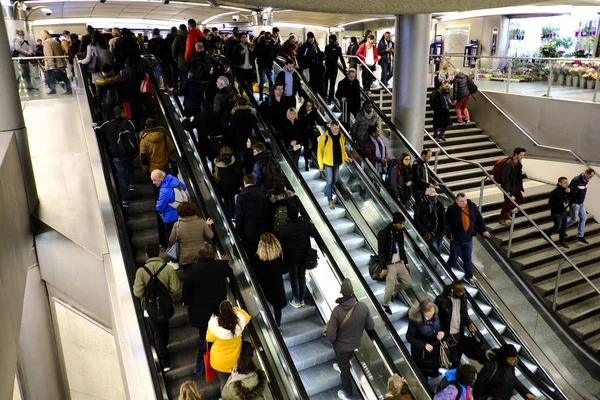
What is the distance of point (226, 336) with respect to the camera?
4926 mm

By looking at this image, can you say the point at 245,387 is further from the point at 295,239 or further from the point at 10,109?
the point at 10,109

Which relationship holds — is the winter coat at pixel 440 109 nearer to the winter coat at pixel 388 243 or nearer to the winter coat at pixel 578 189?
the winter coat at pixel 578 189

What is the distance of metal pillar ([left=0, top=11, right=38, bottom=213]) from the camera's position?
24.3 ft

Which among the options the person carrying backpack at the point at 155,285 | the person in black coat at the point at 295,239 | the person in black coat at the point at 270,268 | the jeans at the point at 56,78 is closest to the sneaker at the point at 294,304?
the person in black coat at the point at 295,239

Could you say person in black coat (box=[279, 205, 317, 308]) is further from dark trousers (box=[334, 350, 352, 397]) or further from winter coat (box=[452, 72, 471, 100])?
winter coat (box=[452, 72, 471, 100])

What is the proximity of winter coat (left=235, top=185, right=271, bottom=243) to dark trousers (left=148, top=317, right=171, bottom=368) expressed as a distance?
1.55 meters

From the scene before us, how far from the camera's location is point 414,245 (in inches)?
312

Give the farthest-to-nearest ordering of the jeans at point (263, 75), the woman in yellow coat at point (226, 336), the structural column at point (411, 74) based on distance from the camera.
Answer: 1. the jeans at point (263, 75)
2. the structural column at point (411, 74)
3. the woman in yellow coat at point (226, 336)

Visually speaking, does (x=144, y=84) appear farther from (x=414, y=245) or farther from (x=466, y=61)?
(x=466, y=61)

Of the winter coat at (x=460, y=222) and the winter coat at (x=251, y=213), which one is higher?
the winter coat at (x=251, y=213)

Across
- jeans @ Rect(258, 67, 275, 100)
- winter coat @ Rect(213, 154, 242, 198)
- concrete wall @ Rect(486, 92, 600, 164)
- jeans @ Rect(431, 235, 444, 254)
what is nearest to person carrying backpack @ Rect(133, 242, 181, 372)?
winter coat @ Rect(213, 154, 242, 198)

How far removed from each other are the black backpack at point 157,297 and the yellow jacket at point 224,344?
638 millimetres

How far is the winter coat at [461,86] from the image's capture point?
13.5m

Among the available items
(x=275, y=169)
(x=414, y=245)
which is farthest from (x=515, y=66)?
(x=275, y=169)
